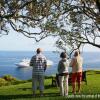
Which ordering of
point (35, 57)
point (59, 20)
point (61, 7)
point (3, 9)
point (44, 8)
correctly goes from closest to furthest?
1. point (35, 57)
2. point (3, 9)
3. point (44, 8)
4. point (61, 7)
5. point (59, 20)

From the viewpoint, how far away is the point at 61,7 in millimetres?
34688

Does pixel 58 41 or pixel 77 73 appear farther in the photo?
pixel 58 41

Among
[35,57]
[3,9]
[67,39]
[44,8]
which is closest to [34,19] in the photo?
[44,8]

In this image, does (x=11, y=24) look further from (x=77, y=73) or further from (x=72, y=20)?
(x=72, y=20)

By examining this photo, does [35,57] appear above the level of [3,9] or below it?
below

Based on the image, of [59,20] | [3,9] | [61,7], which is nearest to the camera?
[3,9]

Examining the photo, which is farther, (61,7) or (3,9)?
(61,7)

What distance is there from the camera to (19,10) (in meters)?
29.9

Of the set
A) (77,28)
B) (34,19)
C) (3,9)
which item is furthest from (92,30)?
(3,9)

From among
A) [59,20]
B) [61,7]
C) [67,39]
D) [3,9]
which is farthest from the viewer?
A: [67,39]

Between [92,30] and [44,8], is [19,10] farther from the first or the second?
[92,30]

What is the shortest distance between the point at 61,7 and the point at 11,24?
4852mm

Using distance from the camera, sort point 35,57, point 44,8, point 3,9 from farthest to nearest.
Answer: point 44,8 → point 3,9 → point 35,57

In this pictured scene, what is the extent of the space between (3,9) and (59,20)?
9352 millimetres
